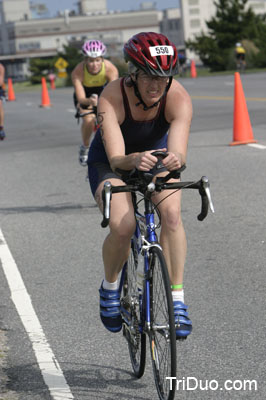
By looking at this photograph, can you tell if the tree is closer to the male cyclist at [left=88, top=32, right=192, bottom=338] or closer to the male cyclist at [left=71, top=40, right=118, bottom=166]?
the male cyclist at [left=71, top=40, right=118, bottom=166]

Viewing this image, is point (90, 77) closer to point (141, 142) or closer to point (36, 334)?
point (36, 334)

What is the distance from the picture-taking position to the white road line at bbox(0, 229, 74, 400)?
4.95 m

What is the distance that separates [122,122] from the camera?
5188 mm

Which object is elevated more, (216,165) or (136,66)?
(136,66)

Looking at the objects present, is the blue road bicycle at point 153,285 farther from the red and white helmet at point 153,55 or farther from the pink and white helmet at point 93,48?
the pink and white helmet at point 93,48

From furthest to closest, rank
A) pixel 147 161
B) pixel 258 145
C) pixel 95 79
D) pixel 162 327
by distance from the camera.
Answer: pixel 258 145
pixel 95 79
pixel 147 161
pixel 162 327

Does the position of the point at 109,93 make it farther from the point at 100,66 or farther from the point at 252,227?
the point at 100,66

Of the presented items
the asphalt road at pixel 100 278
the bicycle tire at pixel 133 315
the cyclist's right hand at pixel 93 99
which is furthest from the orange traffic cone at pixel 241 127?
the bicycle tire at pixel 133 315

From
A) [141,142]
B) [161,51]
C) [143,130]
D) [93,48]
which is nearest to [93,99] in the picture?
[93,48]

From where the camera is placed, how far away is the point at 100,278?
756cm

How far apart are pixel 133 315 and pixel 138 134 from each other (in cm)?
108

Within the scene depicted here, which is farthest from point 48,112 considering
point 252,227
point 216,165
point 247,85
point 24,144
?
point 252,227

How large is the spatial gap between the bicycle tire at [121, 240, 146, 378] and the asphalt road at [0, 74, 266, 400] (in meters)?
0.12

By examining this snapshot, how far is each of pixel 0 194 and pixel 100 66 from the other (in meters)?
2.64
